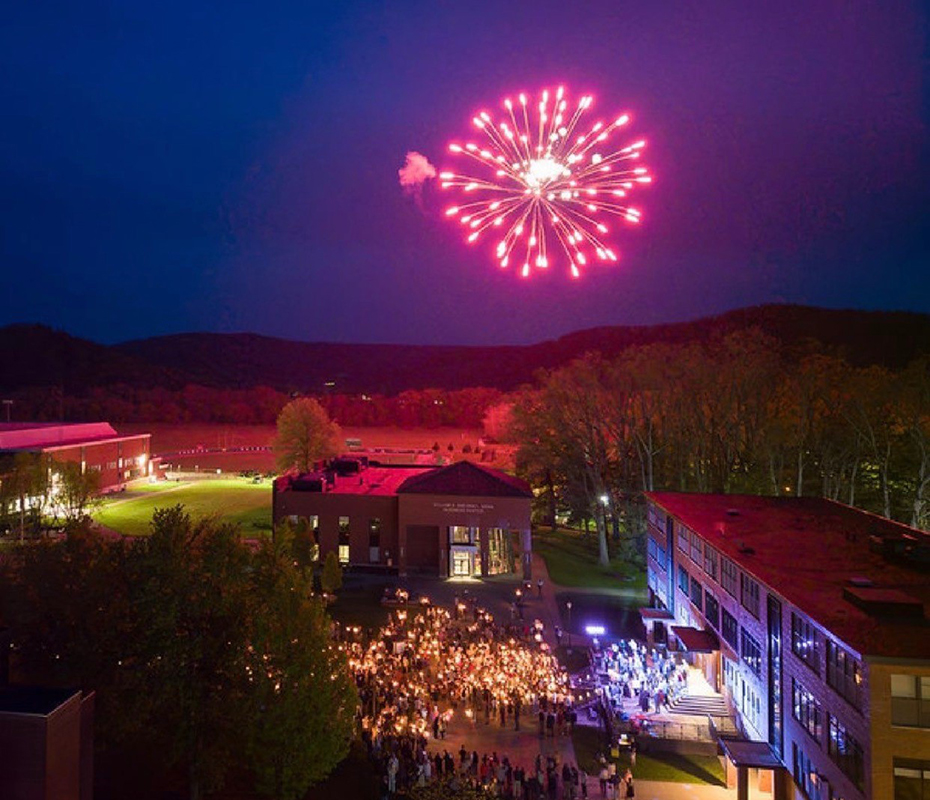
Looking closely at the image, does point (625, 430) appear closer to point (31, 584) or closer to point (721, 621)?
point (721, 621)

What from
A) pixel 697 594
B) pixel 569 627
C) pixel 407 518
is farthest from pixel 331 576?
pixel 697 594

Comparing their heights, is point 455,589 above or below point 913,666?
below

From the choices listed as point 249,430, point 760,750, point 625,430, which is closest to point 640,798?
point 760,750

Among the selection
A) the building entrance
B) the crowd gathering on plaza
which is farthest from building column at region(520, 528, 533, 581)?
the crowd gathering on plaza

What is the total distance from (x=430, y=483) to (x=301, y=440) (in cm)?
3243

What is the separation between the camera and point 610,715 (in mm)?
21125

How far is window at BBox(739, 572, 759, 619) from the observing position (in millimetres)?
20594

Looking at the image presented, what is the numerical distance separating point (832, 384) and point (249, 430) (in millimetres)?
96223

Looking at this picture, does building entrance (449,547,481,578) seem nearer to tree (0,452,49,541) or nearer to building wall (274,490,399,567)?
building wall (274,490,399,567)

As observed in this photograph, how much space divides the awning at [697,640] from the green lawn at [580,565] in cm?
1162

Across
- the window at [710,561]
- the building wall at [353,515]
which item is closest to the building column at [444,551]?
the building wall at [353,515]

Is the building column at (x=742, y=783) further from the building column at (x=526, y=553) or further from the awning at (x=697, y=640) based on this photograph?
the building column at (x=526, y=553)

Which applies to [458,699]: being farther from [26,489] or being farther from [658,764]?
[26,489]

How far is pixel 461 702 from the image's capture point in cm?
2241
